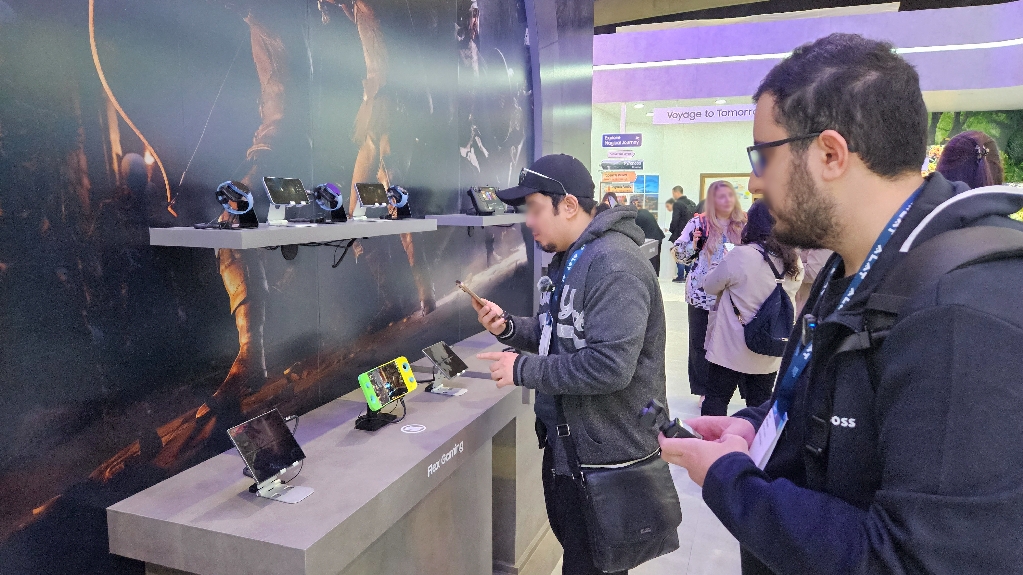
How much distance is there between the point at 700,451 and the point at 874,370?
297mm

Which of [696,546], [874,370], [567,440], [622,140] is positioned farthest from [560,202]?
[622,140]

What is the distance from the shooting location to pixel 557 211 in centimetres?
196

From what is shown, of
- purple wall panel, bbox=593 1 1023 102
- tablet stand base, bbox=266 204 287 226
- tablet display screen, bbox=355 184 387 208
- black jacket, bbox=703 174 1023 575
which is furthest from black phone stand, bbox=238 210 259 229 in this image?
purple wall panel, bbox=593 1 1023 102

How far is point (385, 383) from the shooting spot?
7.12 ft

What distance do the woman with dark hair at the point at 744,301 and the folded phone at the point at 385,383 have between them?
1920 mm

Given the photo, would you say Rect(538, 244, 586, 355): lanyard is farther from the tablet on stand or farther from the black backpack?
the black backpack

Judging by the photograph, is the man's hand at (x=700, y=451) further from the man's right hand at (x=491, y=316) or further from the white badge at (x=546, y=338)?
the man's right hand at (x=491, y=316)

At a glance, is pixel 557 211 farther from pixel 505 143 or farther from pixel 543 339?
pixel 505 143

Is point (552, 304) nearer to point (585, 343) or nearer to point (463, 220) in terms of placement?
point (585, 343)

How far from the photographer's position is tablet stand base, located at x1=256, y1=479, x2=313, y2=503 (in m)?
1.56

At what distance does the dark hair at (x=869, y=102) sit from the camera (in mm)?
831

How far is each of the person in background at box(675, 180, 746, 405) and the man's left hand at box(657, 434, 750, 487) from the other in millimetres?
3307

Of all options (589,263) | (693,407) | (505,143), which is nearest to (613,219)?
(589,263)

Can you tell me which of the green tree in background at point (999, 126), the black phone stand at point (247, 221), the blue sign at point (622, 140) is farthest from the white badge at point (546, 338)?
the green tree in background at point (999, 126)
